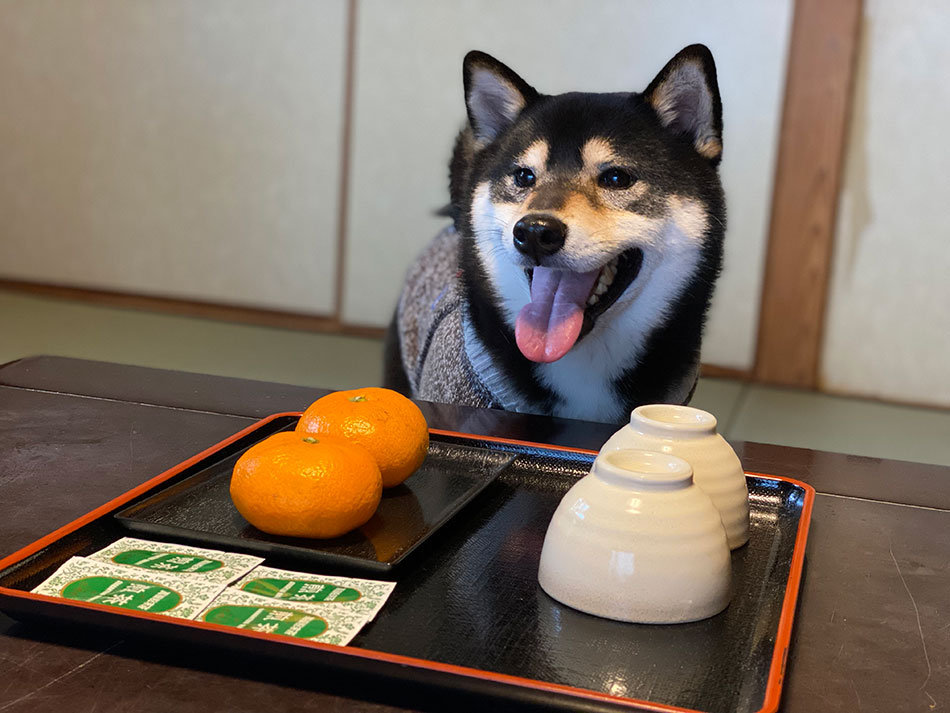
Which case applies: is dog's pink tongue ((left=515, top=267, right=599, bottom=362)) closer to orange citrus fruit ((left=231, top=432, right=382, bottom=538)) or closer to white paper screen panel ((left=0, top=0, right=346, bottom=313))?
orange citrus fruit ((left=231, top=432, right=382, bottom=538))

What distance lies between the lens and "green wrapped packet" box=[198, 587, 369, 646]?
55 centimetres

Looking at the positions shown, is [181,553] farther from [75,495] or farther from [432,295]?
[432,295]

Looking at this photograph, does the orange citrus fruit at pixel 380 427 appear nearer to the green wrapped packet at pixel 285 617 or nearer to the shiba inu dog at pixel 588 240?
the green wrapped packet at pixel 285 617

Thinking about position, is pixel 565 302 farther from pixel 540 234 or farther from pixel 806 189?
pixel 806 189

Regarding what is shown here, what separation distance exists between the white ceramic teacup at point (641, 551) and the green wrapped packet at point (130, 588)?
0.69ft

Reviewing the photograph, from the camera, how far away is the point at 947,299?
3.02 m

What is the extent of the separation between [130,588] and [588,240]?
71cm

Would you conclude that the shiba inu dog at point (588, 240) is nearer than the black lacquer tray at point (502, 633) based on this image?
No

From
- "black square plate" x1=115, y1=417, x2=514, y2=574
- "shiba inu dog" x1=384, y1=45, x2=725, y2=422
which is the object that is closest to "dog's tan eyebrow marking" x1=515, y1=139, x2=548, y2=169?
"shiba inu dog" x1=384, y1=45, x2=725, y2=422

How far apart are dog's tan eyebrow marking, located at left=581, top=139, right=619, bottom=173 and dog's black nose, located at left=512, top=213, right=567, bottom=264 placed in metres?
0.12

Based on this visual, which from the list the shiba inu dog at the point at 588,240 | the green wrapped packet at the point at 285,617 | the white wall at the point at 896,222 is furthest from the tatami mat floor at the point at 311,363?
the green wrapped packet at the point at 285,617

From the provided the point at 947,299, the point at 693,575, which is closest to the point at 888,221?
the point at 947,299

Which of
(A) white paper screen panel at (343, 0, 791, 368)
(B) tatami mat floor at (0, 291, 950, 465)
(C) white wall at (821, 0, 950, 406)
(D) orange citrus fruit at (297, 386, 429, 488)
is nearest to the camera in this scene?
(D) orange citrus fruit at (297, 386, 429, 488)

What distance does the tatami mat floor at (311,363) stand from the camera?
2738 mm
